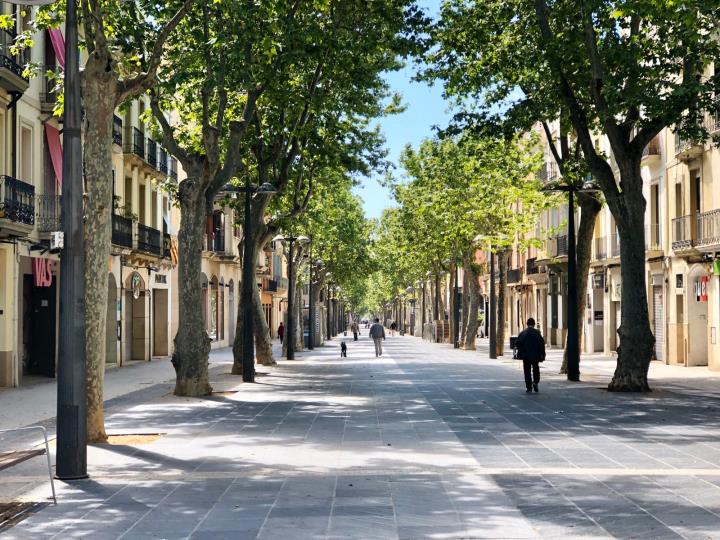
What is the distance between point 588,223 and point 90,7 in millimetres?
17492

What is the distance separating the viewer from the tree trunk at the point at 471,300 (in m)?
50.1

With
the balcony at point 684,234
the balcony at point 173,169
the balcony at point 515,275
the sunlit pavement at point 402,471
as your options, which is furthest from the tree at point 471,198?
the sunlit pavement at point 402,471

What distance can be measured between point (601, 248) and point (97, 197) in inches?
1407

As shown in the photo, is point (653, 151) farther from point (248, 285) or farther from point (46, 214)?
point (46, 214)

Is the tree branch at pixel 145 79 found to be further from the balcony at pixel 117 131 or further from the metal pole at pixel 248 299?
the balcony at pixel 117 131

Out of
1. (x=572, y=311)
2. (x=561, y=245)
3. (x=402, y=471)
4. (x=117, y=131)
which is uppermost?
(x=117, y=131)

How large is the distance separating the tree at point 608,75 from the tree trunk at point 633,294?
2cm

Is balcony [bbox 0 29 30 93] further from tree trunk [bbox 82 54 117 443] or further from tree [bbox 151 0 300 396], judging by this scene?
tree trunk [bbox 82 54 117 443]

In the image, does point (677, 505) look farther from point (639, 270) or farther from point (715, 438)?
point (639, 270)

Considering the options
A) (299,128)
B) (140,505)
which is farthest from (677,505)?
(299,128)

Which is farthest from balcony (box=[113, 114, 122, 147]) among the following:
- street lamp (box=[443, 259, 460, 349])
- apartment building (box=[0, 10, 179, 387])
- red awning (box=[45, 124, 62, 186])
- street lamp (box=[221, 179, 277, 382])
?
street lamp (box=[443, 259, 460, 349])

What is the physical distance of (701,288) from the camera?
3416 centimetres

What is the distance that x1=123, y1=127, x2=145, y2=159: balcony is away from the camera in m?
36.1

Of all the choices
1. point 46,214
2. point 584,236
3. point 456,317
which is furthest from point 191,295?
point 456,317
